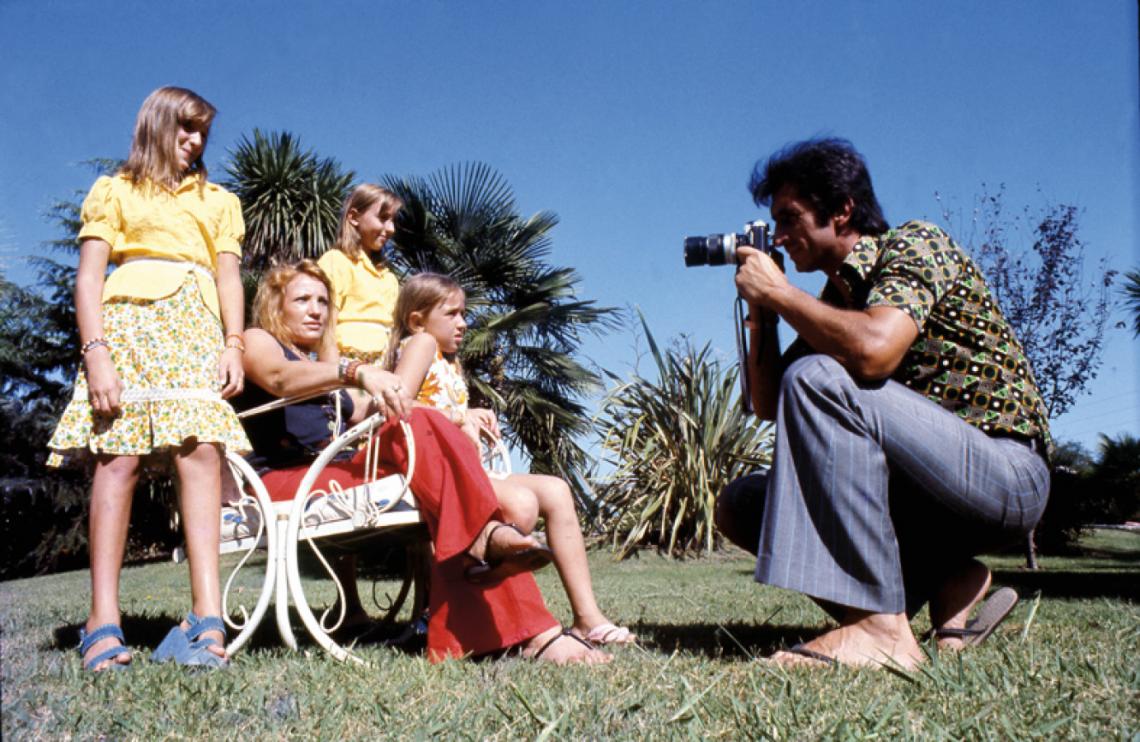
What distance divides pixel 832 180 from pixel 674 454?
6221 mm

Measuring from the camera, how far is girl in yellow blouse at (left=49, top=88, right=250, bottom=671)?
231 cm

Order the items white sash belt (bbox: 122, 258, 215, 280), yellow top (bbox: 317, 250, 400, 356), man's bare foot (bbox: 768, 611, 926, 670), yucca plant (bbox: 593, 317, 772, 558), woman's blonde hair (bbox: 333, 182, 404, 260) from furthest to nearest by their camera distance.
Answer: yucca plant (bbox: 593, 317, 772, 558), woman's blonde hair (bbox: 333, 182, 404, 260), yellow top (bbox: 317, 250, 400, 356), white sash belt (bbox: 122, 258, 215, 280), man's bare foot (bbox: 768, 611, 926, 670)

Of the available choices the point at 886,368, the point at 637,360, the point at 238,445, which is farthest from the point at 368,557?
the point at 886,368

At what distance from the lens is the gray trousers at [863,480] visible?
1903mm

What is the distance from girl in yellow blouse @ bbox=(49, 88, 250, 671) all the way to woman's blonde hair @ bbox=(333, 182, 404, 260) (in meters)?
1.00

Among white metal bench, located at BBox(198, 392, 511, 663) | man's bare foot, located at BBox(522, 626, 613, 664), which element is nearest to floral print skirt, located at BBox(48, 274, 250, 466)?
white metal bench, located at BBox(198, 392, 511, 663)

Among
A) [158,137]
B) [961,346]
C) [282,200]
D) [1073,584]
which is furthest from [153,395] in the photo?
[282,200]

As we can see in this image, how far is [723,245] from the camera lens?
2.47 metres

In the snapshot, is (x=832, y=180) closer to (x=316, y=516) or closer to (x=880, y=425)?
(x=880, y=425)

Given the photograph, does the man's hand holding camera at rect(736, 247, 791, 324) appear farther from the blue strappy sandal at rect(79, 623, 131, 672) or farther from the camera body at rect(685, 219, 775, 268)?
the blue strappy sandal at rect(79, 623, 131, 672)

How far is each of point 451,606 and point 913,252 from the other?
1479mm

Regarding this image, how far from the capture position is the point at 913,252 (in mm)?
2098

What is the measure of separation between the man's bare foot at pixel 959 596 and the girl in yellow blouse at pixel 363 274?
7.07ft

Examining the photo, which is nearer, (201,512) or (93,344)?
(93,344)
